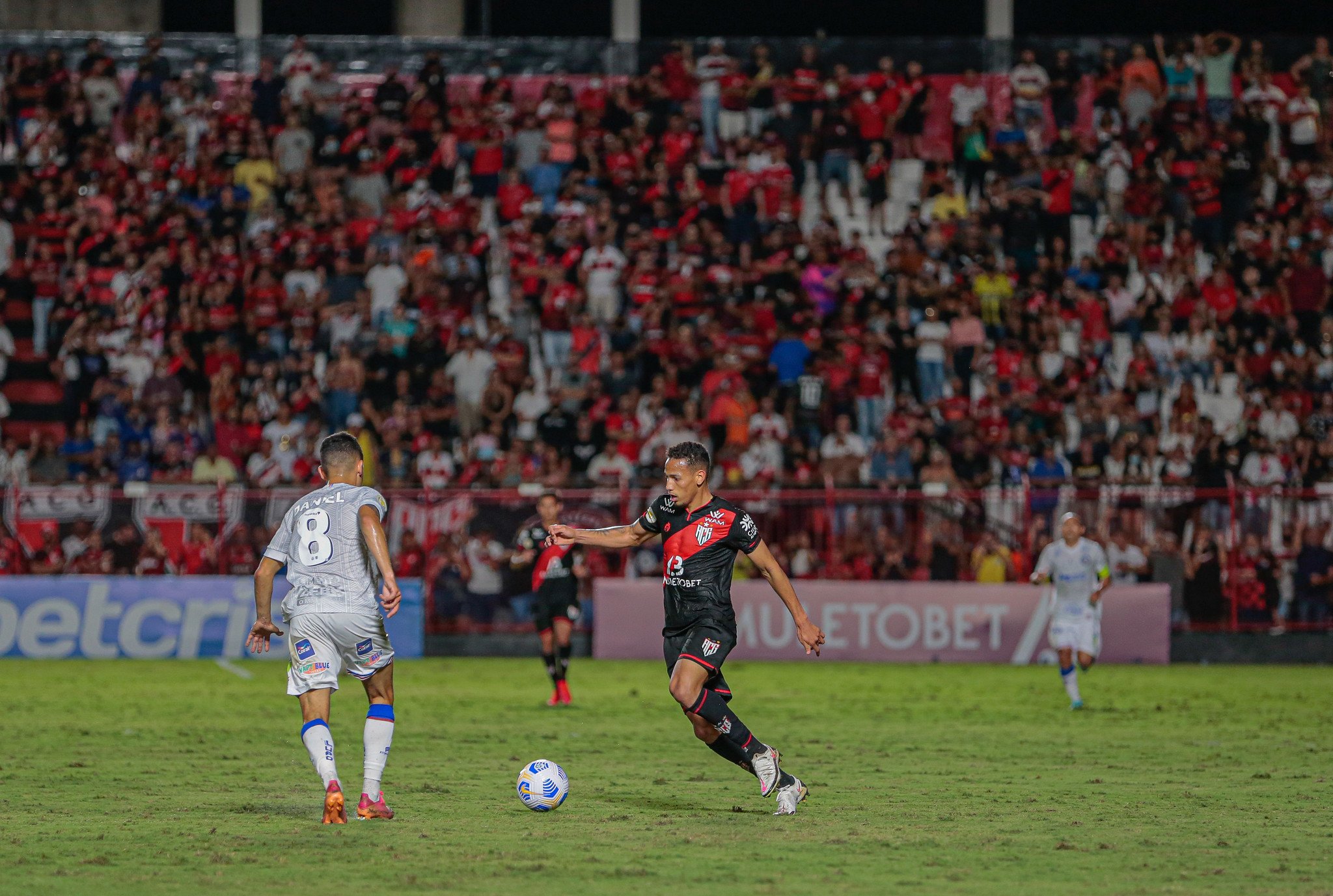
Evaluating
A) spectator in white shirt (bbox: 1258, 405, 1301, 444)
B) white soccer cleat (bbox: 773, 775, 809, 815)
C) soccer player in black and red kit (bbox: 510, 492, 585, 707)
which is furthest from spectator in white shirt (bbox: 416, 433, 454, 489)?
white soccer cleat (bbox: 773, 775, 809, 815)

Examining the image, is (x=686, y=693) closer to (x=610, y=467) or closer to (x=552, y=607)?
(x=552, y=607)

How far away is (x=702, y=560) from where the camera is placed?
1005 centimetres

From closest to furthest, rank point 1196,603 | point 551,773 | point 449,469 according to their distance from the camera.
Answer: point 551,773 → point 1196,603 → point 449,469

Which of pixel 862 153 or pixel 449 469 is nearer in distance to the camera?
pixel 449 469

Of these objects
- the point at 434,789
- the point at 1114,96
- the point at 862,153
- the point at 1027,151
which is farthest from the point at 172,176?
the point at 434,789

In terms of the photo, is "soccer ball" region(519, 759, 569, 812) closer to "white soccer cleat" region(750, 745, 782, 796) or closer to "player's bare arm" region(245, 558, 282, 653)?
"white soccer cleat" region(750, 745, 782, 796)

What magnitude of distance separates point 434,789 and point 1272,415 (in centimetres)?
1840

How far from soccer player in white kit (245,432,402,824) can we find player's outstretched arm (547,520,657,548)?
103 centimetres

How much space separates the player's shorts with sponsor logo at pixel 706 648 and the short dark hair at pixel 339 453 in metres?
2.12

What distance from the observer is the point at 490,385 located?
85.9ft

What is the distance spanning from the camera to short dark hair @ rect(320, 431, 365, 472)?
Answer: 9383 mm

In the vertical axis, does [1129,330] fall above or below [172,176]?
below

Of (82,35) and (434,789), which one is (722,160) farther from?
(434,789)

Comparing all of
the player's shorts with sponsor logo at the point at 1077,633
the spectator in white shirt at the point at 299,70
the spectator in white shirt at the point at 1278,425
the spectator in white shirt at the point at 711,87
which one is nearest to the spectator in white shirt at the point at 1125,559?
the spectator in white shirt at the point at 1278,425
